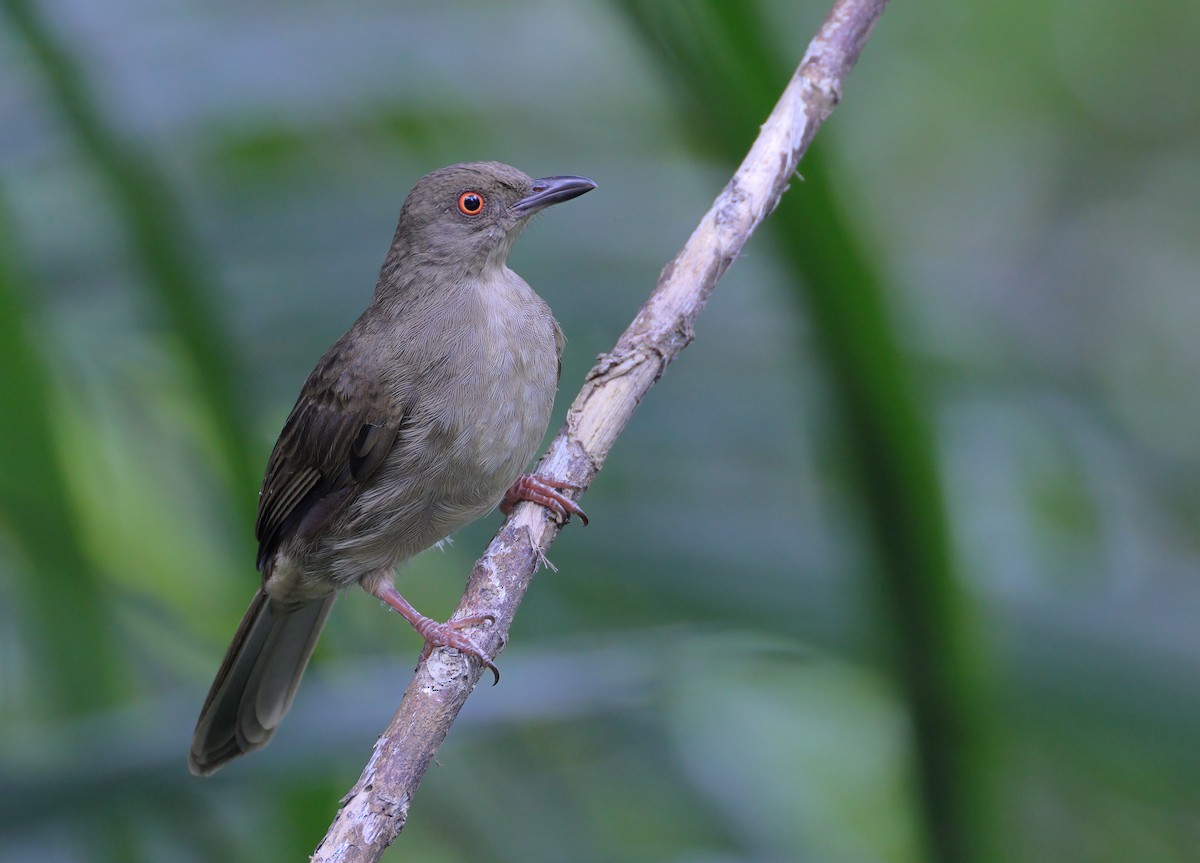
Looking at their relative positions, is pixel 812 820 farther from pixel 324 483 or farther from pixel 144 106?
pixel 144 106

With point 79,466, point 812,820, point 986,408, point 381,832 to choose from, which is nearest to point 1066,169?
point 986,408

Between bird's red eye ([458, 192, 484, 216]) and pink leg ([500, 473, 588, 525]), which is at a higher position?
bird's red eye ([458, 192, 484, 216])

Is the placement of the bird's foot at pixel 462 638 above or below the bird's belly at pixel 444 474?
below

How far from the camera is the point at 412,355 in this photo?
3619 mm

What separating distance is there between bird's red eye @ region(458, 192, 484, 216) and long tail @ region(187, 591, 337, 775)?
1510 millimetres

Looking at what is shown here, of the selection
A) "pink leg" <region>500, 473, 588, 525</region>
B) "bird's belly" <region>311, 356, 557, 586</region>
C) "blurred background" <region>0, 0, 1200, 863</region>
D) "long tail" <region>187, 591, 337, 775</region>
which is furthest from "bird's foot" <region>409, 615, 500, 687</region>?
"long tail" <region>187, 591, 337, 775</region>

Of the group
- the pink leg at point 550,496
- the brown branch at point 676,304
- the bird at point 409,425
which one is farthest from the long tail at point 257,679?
the brown branch at point 676,304

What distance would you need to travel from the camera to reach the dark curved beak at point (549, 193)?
12.4 ft

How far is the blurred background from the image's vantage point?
9.89ft

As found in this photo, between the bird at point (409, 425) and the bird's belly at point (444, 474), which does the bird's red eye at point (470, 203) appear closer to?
the bird at point (409, 425)

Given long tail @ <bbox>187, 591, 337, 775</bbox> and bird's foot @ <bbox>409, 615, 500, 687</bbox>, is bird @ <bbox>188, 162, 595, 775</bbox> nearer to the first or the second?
long tail @ <bbox>187, 591, 337, 775</bbox>

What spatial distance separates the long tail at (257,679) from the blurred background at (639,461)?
0.53 ft

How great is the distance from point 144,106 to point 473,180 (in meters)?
1.34

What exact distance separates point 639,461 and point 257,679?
1572mm
